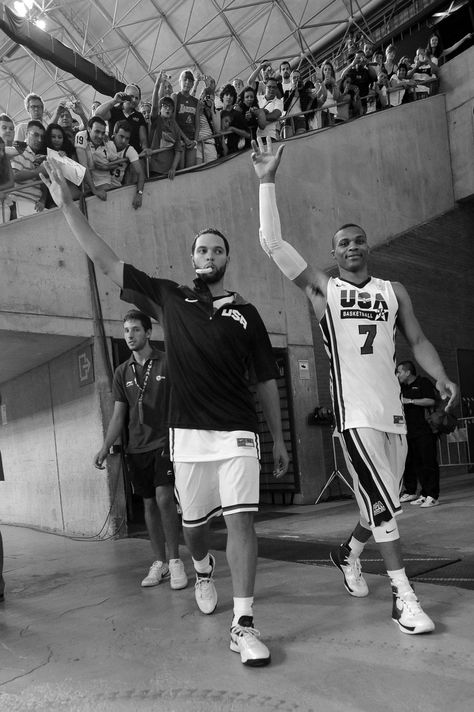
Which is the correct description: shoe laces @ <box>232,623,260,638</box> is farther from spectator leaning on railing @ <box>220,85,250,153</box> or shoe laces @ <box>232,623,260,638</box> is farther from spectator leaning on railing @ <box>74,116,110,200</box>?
spectator leaning on railing @ <box>220,85,250,153</box>

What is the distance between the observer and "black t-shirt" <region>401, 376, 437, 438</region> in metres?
7.18

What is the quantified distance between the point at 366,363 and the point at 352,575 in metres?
1.23

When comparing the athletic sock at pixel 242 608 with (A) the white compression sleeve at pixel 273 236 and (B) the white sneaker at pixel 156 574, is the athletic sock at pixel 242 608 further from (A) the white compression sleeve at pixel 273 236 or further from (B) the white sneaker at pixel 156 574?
(A) the white compression sleeve at pixel 273 236

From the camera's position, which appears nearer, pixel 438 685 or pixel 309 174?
pixel 438 685

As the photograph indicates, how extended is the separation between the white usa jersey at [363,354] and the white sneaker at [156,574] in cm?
180

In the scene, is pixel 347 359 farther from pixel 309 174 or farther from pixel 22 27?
pixel 22 27

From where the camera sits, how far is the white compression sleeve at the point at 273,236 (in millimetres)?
3045

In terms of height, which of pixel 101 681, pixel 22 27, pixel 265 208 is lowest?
pixel 101 681

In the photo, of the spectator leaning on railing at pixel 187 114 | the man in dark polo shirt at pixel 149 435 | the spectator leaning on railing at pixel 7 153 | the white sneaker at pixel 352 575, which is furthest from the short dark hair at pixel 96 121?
the white sneaker at pixel 352 575

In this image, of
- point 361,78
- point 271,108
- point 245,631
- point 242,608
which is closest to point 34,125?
point 271,108

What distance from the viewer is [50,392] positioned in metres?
7.66

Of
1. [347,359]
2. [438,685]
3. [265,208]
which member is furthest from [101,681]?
[265,208]

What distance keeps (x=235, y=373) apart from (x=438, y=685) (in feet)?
4.99

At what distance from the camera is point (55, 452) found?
7.58 m
